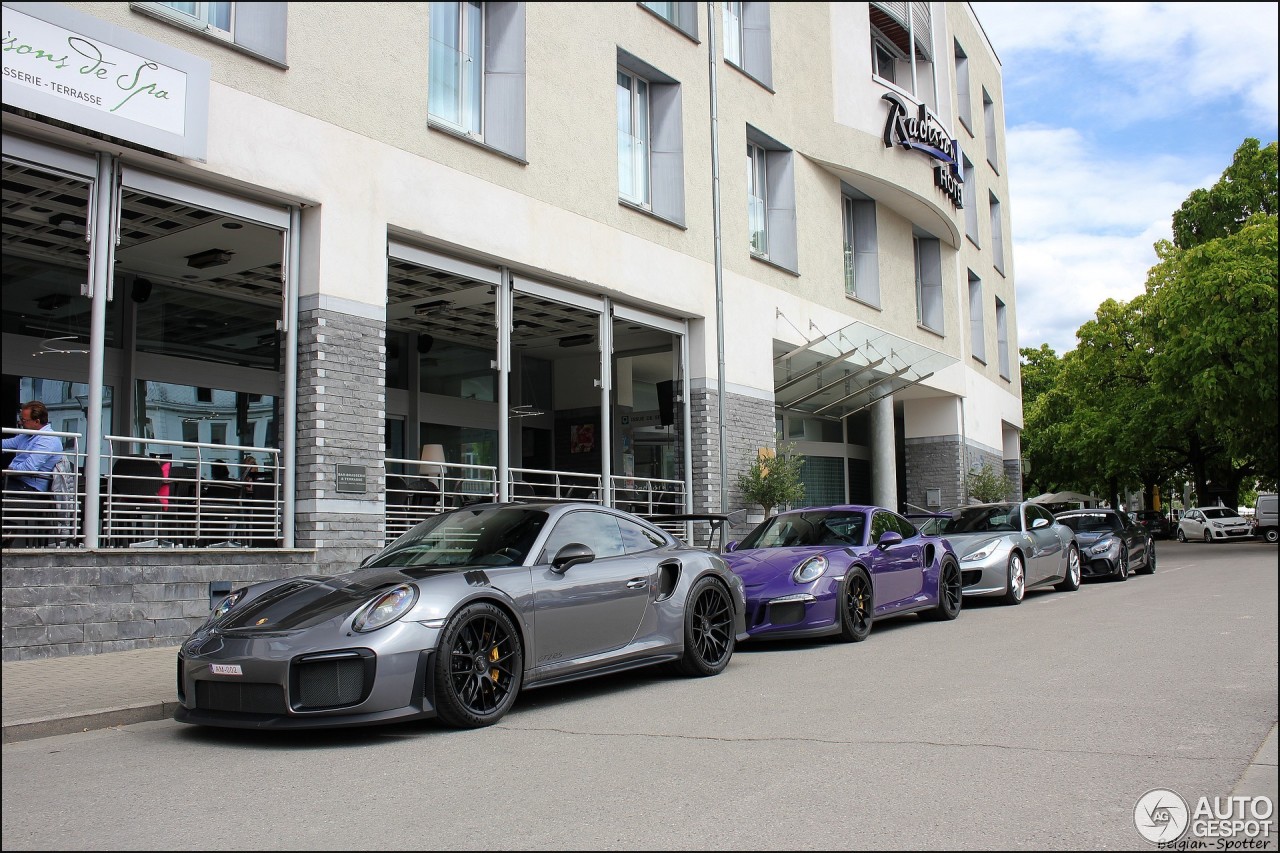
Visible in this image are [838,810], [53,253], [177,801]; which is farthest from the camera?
[53,253]

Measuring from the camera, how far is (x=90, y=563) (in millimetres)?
9586

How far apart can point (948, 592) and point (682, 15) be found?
11.1 m

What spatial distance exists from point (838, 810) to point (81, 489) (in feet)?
30.1

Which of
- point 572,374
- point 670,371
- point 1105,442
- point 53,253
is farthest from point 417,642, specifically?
point 1105,442

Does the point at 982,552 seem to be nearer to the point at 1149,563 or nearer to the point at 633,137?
the point at 1149,563

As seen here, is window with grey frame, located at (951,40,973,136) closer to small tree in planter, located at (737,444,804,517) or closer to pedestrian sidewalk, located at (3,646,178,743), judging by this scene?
small tree in planter, located at (737,444,804,517)

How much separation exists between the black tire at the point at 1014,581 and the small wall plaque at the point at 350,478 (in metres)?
8.52

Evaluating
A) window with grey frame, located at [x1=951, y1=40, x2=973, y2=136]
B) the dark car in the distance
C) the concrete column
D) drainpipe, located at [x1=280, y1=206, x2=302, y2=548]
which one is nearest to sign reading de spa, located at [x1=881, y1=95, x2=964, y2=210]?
the concrete column

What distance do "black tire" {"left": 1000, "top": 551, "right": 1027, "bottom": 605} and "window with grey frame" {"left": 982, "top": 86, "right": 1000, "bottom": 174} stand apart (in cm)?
2445

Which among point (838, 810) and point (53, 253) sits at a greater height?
point (53, 253)

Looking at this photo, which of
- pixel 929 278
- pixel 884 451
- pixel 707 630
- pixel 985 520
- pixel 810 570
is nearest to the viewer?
pixel 707 630

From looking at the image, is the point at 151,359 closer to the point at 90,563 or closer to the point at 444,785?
the point at 90,563

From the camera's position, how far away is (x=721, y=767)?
5.19 metres

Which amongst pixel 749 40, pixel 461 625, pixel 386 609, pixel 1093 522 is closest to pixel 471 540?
pixel 461 625
